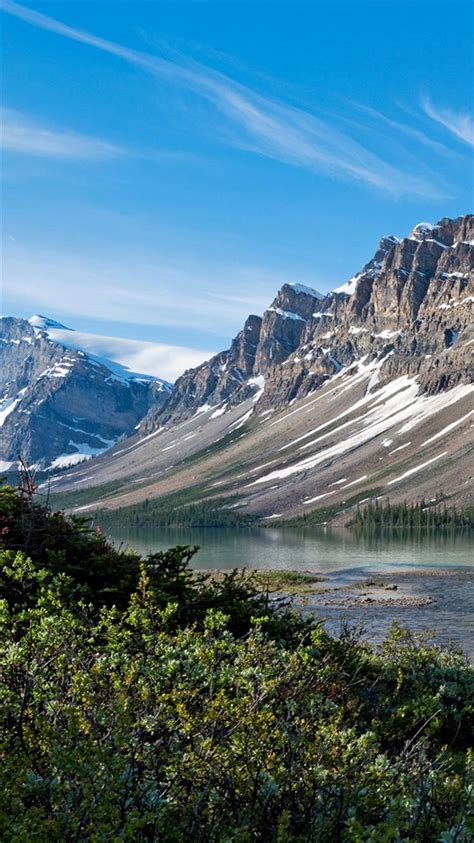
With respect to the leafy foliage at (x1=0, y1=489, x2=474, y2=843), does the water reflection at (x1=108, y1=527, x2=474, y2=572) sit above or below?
below

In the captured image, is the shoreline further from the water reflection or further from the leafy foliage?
the leafy foliage

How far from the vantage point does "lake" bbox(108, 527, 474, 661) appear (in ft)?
182

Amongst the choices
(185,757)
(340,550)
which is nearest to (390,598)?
(185,757)

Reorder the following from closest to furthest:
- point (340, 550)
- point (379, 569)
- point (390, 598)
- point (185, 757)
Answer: point (185, 757) → point (390, 598) → point (379, 569) → point (340, 550)

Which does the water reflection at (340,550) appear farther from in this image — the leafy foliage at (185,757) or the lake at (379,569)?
the leafy foliage at (185,757)

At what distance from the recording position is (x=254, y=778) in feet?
26.0

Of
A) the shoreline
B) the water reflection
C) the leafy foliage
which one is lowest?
the water reflection

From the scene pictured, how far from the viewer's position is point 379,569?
102562 mm

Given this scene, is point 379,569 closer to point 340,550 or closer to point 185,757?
point 340,550

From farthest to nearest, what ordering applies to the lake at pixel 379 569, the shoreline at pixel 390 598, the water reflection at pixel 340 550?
the water reflection at pixel 340 550 < the lake at pixel 379 569 < the shoreline at pixel 390 598

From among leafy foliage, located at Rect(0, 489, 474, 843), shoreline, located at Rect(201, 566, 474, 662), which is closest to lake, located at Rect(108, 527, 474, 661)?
shoreline, located at Rect(201, 566, 474, 662)

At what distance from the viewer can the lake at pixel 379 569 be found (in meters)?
55.6

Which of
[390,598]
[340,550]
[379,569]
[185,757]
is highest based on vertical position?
[185,757]

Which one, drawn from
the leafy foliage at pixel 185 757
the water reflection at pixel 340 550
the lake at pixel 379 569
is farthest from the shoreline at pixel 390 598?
the leafy foliage at pixel 185 757
